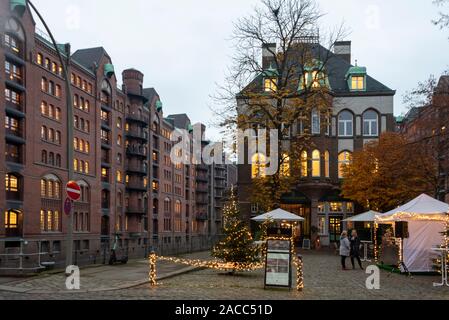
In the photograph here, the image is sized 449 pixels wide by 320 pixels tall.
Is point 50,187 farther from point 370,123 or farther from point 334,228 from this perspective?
point 370,123

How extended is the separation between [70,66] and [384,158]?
36.0m

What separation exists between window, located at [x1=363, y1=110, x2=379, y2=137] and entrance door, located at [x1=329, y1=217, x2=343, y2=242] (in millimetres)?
8631

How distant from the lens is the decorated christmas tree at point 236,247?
20.6 meters

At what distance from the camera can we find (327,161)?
5038cm

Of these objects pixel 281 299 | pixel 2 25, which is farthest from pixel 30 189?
pixel 281 299

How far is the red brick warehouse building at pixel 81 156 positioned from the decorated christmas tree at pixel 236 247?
26.0 ft

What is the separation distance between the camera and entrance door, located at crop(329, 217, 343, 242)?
51312 millimetres

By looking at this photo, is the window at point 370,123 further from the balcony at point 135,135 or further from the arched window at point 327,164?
the balcony at point 135,135

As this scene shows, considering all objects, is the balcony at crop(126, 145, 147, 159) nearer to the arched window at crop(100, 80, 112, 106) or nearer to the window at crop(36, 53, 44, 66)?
the arched window at crop(100, 80, 112, 106)

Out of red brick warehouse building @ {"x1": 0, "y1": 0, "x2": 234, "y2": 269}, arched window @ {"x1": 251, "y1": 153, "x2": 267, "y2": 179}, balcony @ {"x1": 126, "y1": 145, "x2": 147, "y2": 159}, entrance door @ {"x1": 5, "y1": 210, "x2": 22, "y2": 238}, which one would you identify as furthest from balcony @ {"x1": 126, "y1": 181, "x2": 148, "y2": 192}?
arched window @ {"x1": 251, "y1": 153, "x2": 267, "y2": 179}

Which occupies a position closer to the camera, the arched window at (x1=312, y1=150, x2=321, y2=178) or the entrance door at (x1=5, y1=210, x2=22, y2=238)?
the entrance door at (x1=5, y1=210, x2=22, y2=238)

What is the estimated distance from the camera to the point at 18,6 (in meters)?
49.1

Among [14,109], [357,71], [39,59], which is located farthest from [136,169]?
[357,71]
